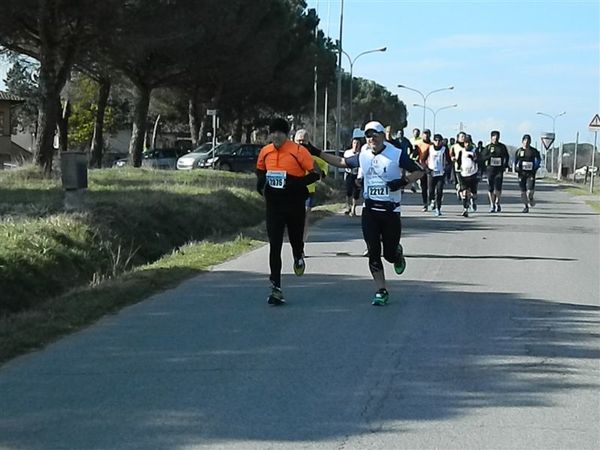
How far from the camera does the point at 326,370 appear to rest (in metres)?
8.32

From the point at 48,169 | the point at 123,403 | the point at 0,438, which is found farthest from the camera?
the point at 48,169

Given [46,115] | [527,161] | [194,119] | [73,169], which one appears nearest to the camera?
[73,169]

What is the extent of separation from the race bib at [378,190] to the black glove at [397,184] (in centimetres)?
5

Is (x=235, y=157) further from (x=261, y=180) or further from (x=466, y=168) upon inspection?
(x=261, y=180)

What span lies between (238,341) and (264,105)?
6057 cm

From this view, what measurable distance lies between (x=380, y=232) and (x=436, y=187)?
552 inches

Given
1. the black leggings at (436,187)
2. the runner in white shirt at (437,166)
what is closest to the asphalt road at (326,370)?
the runner in white shirt at (437,166)

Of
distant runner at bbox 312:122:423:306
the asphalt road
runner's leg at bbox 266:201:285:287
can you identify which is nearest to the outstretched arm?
distant runner at bbox 312:122:423:306

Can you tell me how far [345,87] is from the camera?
307ft

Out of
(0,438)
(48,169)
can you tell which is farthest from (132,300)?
(48,169)

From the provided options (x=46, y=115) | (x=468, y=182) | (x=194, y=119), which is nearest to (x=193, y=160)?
(x=46, y=115)

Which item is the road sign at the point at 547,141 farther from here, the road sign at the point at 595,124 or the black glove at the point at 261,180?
the black glove at the point at 261,180

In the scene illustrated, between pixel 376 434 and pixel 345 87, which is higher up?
pixel 345 87

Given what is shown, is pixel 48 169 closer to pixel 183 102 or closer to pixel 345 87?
pixel 183 102
